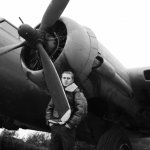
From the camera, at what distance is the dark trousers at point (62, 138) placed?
3906 mm

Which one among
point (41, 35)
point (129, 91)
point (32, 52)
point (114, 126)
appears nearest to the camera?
point (41, 35)

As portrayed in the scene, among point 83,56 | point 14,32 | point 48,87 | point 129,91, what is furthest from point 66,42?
point 14,32

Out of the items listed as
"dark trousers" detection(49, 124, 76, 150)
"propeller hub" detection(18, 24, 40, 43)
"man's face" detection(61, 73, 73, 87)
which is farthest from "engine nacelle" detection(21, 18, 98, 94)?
"dark trousers" detection(49, 124, 76, 150)

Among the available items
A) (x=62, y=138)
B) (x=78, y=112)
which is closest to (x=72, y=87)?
(x=78, y=112)

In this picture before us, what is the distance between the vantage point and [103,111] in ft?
20.8

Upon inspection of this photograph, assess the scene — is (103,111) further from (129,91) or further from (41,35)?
(41,35)

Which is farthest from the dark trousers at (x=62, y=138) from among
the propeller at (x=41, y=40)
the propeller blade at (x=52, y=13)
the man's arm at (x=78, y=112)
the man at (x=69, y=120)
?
the propeller blade at (x=52, y=13)

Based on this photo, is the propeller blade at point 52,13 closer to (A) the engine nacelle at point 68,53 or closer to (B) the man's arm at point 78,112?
(A) the engine nacelle at point 68,53

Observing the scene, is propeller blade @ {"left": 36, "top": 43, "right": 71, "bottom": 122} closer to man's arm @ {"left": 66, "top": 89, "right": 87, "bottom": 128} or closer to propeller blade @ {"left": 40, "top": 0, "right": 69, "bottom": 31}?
man's arm @ {"left": 66, "top": 89, "right": 87, "bottom": 128}

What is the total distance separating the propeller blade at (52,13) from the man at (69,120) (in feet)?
4.04

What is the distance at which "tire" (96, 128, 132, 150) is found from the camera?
5836 mm

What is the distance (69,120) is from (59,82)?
86 cm

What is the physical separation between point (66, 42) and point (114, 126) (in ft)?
8.65

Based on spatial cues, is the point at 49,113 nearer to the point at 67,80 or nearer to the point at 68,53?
the point at 67,80
